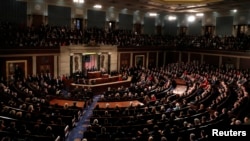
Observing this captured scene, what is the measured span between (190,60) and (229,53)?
620cm

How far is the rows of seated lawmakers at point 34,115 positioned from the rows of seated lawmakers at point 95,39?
6.48 m

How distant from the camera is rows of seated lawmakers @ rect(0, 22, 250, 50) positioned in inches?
924

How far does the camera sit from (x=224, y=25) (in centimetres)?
3431

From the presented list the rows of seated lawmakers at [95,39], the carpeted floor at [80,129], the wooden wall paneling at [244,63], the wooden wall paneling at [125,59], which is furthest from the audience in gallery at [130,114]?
the wooden wall paneling at [125,59]

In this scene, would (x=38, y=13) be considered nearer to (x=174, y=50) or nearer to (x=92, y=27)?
(x=92, y=27)

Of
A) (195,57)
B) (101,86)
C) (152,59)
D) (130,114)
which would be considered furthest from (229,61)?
(130,114)

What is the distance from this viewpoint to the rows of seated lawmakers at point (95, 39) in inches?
924

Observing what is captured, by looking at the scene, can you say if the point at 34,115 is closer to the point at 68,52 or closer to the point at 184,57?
the point at 68,52

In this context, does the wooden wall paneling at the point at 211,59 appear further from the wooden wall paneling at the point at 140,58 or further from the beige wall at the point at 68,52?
the beige wall at the point at 68,52

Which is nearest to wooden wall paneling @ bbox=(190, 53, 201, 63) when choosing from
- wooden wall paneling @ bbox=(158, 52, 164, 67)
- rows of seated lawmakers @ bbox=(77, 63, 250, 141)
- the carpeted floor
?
wooden wall paneling @ bbox=(158, 52, 164, 67)

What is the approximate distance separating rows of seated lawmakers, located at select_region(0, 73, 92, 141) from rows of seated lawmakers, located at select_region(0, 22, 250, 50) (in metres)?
6.48

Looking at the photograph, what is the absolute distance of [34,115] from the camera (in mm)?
12141

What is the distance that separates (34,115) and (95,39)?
58.0ft

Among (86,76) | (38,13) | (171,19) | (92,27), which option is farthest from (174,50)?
(38,13)
